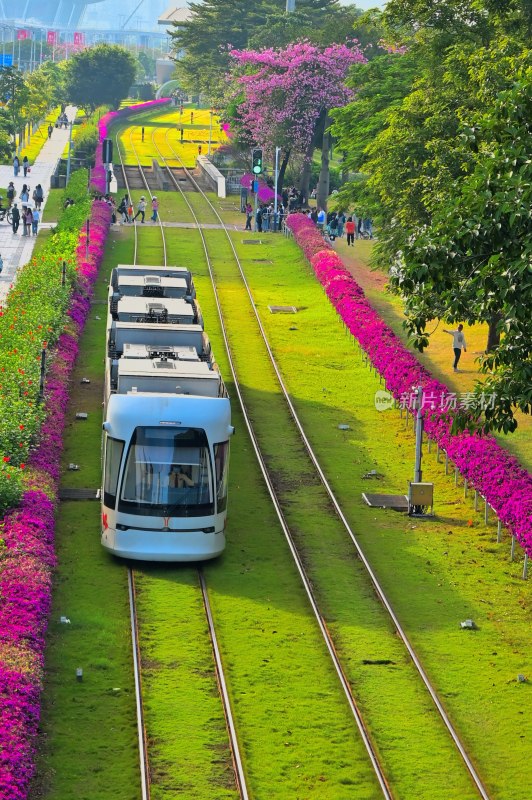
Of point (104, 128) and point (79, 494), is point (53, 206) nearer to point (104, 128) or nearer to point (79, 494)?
point (104, 128)

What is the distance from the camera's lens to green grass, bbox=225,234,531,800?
18.2 metres

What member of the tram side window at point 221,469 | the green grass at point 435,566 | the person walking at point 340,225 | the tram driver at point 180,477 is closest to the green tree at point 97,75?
the person walking at point 340,225

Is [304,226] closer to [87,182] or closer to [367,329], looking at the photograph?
[87,182]

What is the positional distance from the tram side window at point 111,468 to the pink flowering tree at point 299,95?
49319mm

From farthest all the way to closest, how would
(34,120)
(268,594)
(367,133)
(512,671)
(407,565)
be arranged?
(34,120) → (367,133) → (407,565) → (268,594) → (512,671)

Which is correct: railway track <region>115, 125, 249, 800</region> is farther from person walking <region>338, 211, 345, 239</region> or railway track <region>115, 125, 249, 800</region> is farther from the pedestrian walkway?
person walking <region>338, 211, 345, 239</region>

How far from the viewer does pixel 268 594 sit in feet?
72.7

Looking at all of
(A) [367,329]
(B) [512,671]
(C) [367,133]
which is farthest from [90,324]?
(B) [512,671]

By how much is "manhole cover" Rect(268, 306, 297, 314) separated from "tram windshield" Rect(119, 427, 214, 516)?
24296mm

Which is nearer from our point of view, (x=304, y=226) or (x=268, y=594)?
(x=268, y=594)

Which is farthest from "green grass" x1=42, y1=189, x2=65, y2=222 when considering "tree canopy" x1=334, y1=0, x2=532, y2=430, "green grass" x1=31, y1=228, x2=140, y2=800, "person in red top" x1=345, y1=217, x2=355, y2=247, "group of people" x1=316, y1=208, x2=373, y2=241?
"green grass" x1=31, y1=228, x2=140, y2=800

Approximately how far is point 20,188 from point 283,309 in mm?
36167

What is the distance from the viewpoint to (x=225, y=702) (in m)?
17.9

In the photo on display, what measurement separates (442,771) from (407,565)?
24.6 feet
